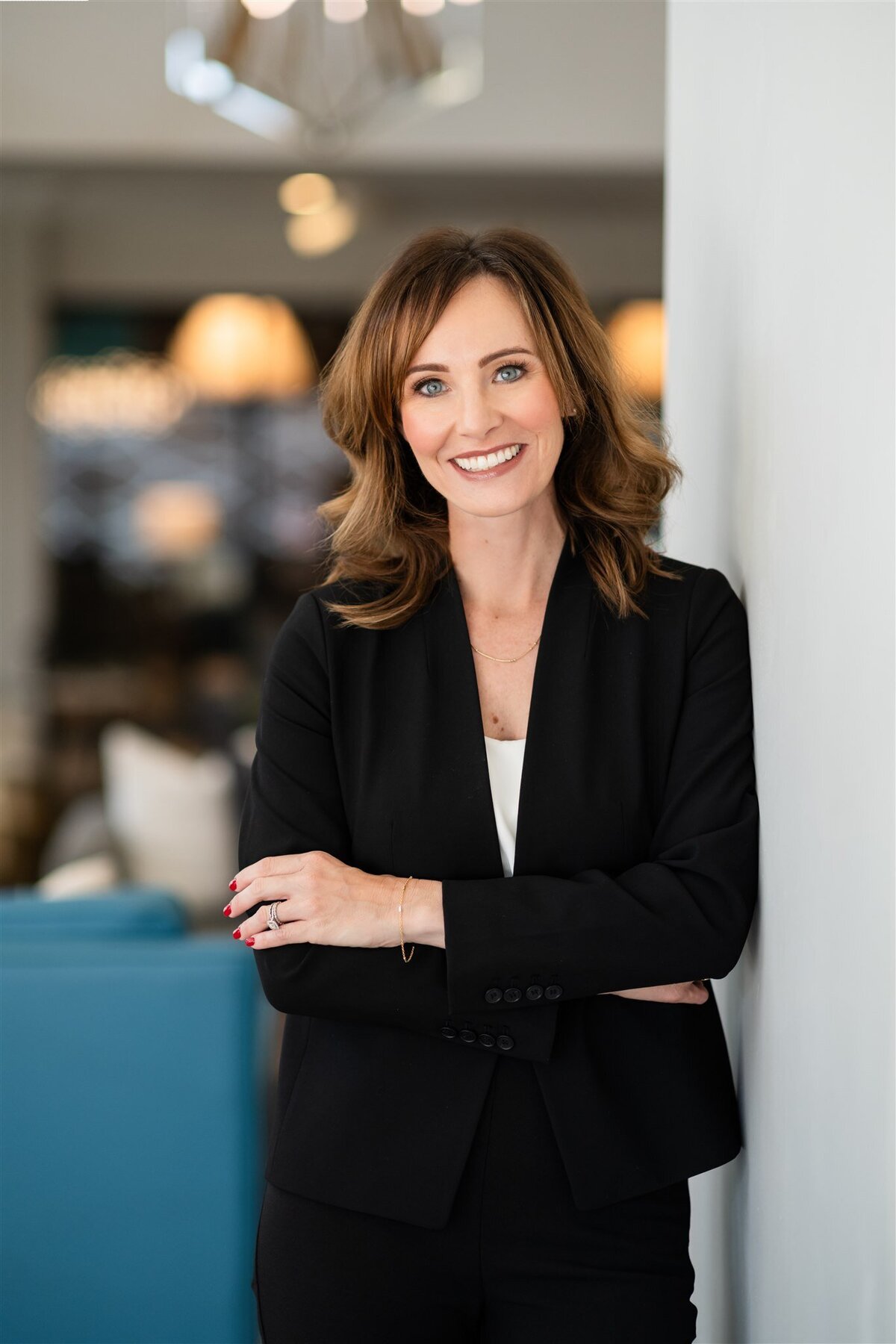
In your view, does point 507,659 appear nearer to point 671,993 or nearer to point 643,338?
point 671,993

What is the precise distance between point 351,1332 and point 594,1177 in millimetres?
306

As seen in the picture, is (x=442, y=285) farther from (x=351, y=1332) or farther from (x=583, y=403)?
(x=351, y=1332)

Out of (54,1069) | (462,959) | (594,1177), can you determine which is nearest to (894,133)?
(462,959)

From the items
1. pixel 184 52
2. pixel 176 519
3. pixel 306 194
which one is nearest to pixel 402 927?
pixel 184 52

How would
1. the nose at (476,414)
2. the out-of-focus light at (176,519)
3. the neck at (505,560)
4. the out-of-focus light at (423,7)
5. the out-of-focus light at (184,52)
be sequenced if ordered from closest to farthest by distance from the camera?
1. the nose at (476,414)
2. the neck at (505,560)
3. the out-of-focus light at (184,52)
4. the out-of-focus light at (423,7)
5. the out-of-focus light at (176,519)

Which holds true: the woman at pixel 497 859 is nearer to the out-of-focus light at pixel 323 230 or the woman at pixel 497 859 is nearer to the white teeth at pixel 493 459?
the white teeth at pixel 493 459

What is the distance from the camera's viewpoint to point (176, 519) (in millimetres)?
8094

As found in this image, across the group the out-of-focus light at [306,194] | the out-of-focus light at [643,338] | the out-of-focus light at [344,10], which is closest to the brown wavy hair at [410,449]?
the out-of-focus light at [344,10]

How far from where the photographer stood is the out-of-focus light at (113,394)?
794cm

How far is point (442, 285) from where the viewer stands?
4.75 feet

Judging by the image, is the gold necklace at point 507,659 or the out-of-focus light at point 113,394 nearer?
the gold necklace at point 507,659

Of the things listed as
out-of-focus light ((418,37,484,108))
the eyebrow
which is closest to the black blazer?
the eyebrow

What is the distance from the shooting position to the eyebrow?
1.44m

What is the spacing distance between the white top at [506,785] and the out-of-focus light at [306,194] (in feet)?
16.7
